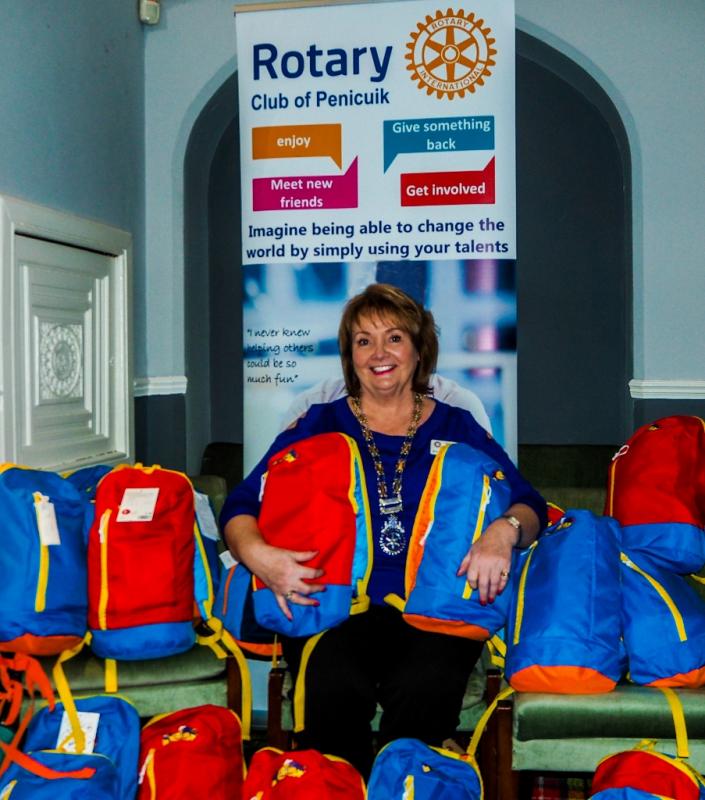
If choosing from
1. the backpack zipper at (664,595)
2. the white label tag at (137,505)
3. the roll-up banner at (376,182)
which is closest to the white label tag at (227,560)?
the white label tag at (137,505)

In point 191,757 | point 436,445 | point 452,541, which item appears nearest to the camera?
point 191,757

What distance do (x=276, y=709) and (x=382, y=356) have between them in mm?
939

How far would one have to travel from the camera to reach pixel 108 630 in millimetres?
2166

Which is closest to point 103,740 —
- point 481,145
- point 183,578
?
point 183,578

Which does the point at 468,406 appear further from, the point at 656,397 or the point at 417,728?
the point at 417,728

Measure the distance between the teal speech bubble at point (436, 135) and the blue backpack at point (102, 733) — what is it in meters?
1.92

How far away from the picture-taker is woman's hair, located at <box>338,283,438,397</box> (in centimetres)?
234

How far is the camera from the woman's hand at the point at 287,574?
2.00 meters

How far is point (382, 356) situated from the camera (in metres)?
2.29

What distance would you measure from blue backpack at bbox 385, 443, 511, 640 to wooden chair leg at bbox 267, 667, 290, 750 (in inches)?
13.6

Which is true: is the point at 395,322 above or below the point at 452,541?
above

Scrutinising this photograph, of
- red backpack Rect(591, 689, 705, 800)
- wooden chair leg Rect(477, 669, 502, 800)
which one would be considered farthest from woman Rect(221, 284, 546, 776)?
red backpack Rect(591, 689, 705, 800)

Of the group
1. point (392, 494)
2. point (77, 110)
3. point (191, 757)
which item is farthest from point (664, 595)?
point (77, 110)

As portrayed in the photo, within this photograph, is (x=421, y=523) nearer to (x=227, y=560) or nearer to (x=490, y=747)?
(x=490, y=747)
